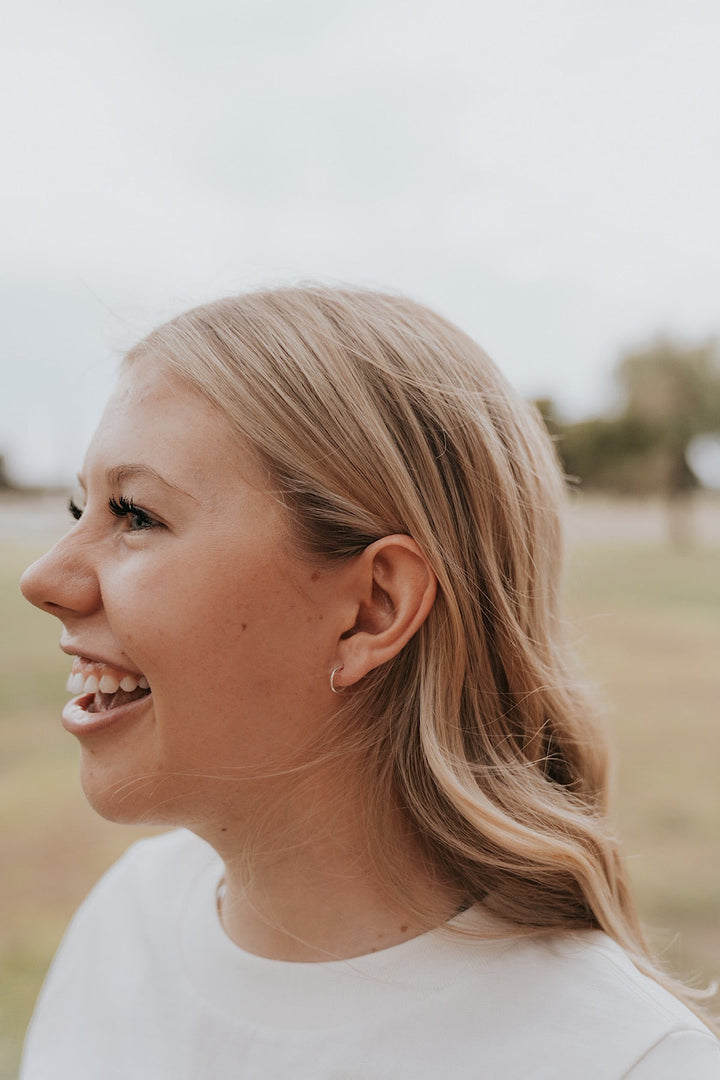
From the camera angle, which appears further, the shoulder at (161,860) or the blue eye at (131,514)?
the shoulder at (161,860)

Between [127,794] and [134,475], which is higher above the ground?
[134,475]

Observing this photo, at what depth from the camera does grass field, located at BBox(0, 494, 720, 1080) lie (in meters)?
2.41

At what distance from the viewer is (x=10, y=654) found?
3.18 meters

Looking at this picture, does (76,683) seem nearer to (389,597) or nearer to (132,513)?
(132,513)

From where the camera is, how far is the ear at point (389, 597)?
86 centimetres

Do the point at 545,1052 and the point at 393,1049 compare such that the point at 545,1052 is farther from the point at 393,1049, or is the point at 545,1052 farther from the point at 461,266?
the point at 461,266

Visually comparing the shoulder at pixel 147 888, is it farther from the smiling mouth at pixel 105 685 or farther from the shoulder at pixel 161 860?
the smiling mouth at pixel 105 685

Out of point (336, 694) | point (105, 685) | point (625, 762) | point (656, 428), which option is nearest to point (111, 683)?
point (105, 685)

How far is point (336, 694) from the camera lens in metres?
0.88

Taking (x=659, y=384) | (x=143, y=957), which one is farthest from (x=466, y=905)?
(x=659, y=384)

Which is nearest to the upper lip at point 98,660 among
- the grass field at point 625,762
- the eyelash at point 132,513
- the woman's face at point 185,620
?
the woman's face at point 185,620

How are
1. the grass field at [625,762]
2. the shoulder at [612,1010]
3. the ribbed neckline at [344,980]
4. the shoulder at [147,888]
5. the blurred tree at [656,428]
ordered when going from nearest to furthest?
the shoulder at [612,1010]
the ribbed neckline at [344,980]
the shoulder at [147,888]
the grass field at [625,762]
the blurred tree at [656,428]

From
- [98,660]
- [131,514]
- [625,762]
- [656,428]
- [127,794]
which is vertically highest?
[131,514]

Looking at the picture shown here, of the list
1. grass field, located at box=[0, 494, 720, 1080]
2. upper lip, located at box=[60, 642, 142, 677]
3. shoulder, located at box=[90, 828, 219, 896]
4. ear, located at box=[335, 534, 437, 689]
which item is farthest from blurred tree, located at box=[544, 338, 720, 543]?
upper lip, located at box=[60, 642, 142, 677]
